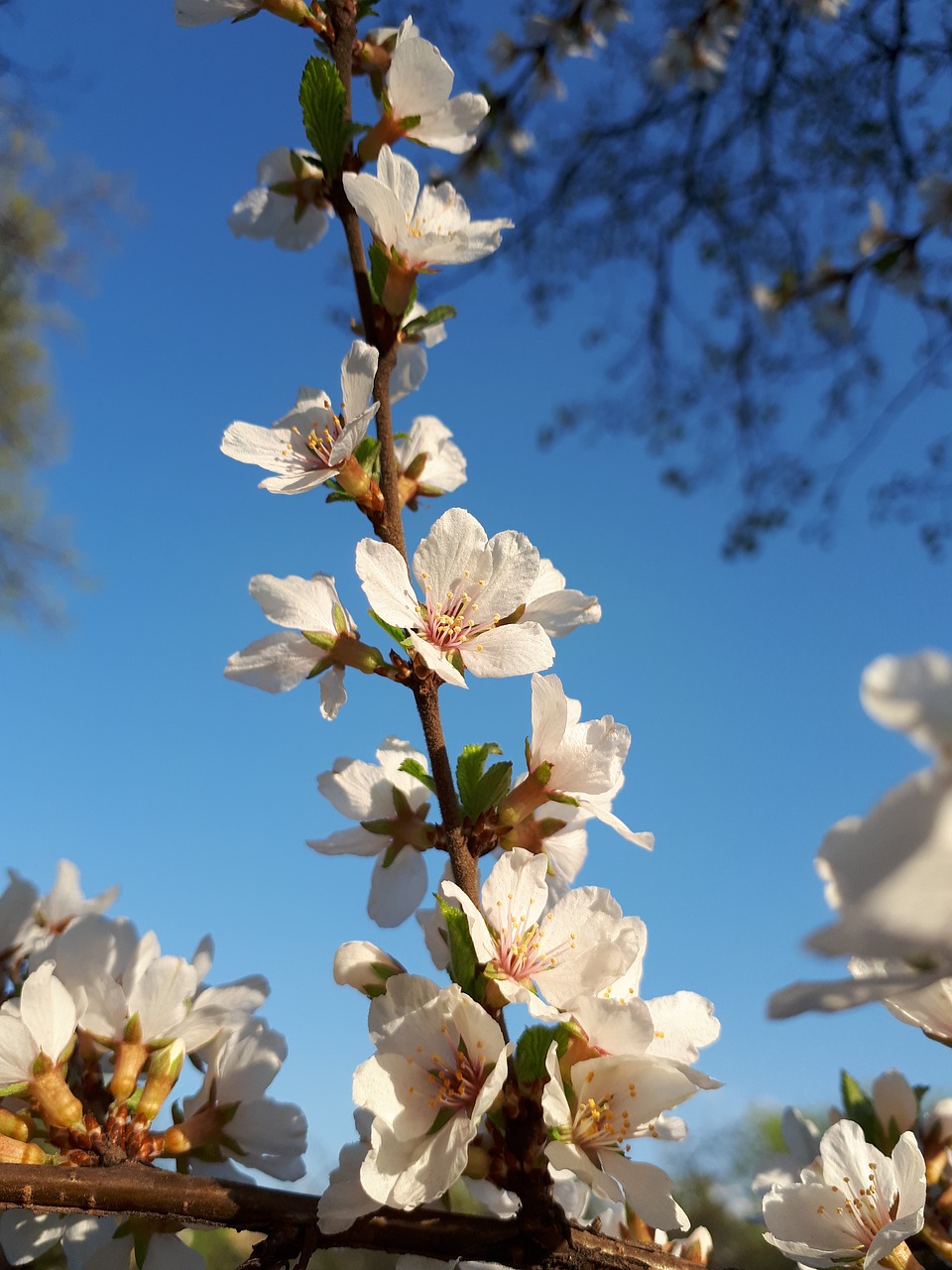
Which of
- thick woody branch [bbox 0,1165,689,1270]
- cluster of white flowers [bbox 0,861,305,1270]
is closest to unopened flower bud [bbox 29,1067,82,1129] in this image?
cluster of white flowers [bbox 0,861,305,1270]

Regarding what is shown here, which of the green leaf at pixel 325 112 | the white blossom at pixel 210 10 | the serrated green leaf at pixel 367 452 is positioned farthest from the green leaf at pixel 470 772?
the white blossom at pixel 210 10

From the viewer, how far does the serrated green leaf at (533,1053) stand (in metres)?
0.59

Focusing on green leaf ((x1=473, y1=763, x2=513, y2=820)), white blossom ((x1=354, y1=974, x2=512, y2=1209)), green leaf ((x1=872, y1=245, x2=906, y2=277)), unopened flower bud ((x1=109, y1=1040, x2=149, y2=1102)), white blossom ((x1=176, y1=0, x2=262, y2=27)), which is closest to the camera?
white blossom ((x1=354, y1=974, x2=512, y2=1209))

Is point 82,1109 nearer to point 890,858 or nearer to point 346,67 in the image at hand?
point 890,858

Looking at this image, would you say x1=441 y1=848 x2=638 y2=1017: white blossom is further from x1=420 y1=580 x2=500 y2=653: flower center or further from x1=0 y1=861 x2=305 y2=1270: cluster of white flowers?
x1=0 y1=861 x2=305 y2=1270: cluster of white flowers

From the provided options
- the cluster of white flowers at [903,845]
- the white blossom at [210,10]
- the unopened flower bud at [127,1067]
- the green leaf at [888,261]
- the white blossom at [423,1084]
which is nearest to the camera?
the cluster of white flowers at [903,845]

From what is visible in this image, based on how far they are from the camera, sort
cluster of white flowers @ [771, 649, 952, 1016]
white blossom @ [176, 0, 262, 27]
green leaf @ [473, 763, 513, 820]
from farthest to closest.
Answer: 1. white blossom @ [176, 0, 262, 27]
2. green leaf @ [473, 763, 513, 820]
3. cluster of white flowers @ [771, 649, 952, 1016]

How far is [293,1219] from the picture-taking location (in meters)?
0.58

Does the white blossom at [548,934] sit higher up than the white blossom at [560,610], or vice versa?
the white blossom at [560,610]

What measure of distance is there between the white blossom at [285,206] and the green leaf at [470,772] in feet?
1.94

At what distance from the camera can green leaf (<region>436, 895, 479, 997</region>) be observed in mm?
595

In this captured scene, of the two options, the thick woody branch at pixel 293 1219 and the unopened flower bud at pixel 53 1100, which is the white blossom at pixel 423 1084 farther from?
the unopened flower bud at pixel 53 1100

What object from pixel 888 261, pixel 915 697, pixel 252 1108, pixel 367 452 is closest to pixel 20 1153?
pixel 252 1108

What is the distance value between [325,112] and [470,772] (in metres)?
0.55
